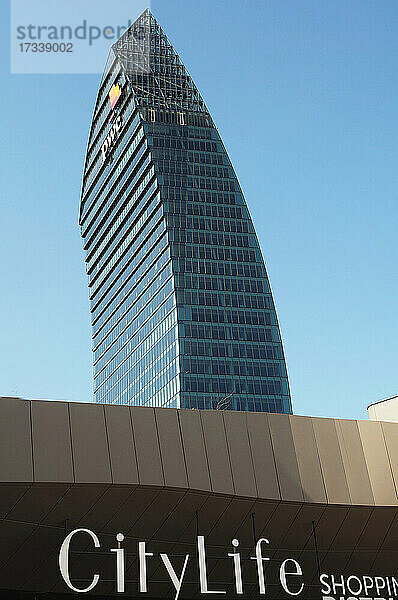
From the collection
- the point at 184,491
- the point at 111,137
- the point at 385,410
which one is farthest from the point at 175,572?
the point at 111,137

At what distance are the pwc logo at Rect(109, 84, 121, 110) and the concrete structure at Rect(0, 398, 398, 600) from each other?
436ft

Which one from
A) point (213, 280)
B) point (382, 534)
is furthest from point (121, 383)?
point (382, 534)

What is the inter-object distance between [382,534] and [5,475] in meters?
9.63

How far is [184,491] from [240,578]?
1.97 metres

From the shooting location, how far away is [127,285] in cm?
13975

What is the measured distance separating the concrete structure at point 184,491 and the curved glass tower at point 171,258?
92.8 metres

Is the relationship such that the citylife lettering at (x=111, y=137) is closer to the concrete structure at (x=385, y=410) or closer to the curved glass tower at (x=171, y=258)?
the curved glass tower at (x=171, y=258)

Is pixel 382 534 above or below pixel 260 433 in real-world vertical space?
below

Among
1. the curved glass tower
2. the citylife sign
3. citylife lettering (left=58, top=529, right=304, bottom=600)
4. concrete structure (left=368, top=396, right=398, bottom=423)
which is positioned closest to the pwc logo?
the curved glass tower

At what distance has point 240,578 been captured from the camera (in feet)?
49.5

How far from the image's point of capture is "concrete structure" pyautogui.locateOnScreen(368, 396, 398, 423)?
21.3 meters


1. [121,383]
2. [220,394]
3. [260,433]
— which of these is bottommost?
[260,433]

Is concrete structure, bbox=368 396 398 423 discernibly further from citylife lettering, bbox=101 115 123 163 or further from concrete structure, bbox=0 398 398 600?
citylife lettering, bbox=101 115 123 163

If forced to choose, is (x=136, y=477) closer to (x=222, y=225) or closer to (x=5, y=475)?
(x=5, y=475)
